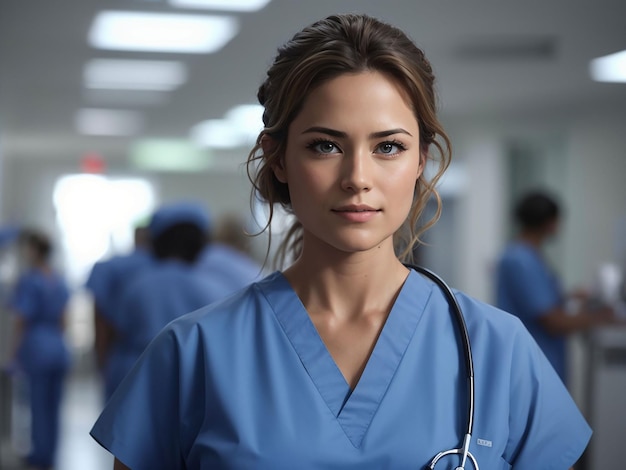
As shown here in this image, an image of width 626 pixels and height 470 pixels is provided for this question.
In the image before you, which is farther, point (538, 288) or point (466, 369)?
point (538, 288)

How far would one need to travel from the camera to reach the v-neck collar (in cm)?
104

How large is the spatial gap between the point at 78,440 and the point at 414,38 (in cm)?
399

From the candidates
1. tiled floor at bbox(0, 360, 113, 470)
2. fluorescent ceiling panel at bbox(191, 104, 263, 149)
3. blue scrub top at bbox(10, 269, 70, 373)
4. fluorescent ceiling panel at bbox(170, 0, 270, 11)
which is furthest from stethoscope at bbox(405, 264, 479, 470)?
fluorescent ceiling panel at bbox(191, 104, 263, 149)

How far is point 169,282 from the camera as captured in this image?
2822 mm

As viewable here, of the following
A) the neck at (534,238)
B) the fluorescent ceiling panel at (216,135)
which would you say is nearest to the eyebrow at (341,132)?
the neck at (534,238)

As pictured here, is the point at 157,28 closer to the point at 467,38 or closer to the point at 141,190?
the point at 467,38

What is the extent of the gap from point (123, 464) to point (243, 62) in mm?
4203

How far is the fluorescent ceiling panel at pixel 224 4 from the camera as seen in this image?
370cm

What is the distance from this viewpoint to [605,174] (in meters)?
6.16

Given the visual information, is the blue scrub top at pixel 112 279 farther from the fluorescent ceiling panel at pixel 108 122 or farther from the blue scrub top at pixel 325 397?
the fluorescent ceiling panel at pixel 108 122

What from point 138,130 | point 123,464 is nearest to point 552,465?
point 123,464

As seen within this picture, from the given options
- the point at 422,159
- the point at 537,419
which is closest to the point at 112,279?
the point at 422,159

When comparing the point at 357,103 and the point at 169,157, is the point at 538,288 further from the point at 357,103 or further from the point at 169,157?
the point at 169,157

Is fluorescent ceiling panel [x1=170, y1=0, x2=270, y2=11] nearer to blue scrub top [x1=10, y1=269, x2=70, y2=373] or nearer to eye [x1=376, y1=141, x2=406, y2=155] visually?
blue scrub top [x1=10, y1=269, x2=70, y2=373]
